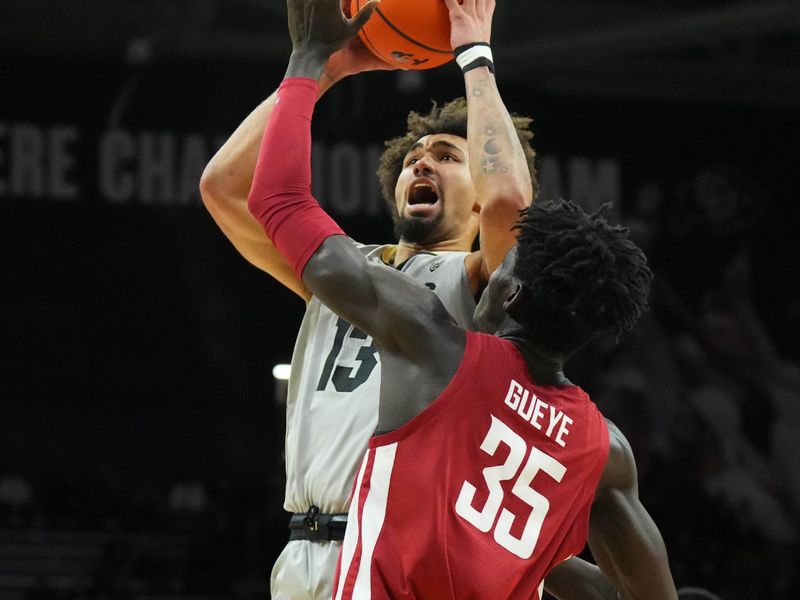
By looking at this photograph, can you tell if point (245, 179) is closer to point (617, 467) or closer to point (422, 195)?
point (422, 195)

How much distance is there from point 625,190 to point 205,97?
3.65 metres

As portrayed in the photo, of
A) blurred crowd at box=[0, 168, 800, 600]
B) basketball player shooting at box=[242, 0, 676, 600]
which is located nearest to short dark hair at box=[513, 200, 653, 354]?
basketball player shooting at box=[242, 0, 676, 600]

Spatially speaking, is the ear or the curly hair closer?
the ear

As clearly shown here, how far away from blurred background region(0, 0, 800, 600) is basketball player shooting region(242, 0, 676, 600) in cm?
759

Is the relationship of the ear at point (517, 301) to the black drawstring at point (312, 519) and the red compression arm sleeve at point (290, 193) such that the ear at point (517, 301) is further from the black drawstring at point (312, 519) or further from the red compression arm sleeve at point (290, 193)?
the black drawstring at point (312, 519)

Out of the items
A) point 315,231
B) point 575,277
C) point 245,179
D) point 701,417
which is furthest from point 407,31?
point 701,417

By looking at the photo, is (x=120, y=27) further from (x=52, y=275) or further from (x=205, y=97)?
(x=52, y=275)

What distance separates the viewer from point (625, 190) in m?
11.0

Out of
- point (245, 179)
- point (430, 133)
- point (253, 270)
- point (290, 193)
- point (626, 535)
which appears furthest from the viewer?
point (253, 270)

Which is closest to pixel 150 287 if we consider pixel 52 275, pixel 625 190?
pixel 52 275

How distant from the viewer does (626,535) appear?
305cm

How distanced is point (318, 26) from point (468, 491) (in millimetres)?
1122

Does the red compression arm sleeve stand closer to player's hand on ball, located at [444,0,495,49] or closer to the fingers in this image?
the fingers

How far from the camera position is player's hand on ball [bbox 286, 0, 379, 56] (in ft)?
9.66
